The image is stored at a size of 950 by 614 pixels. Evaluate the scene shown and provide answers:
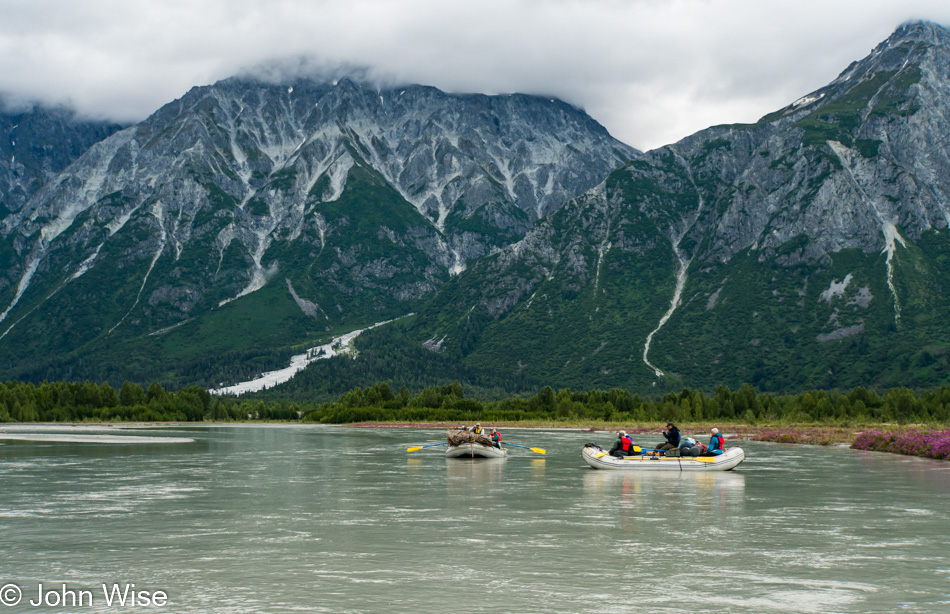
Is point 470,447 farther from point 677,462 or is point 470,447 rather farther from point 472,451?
point 677,462

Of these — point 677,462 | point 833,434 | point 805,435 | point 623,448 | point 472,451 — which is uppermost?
point 623,448

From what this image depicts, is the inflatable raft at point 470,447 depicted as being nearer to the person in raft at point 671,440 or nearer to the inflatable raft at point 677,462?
the inflatable raft at point 677,462

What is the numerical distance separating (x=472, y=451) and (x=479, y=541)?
5437 centimetres

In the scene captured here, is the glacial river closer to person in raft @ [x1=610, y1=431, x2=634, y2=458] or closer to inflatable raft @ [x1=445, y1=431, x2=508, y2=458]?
person in raft @ [x1=610, y1=431, x2=634, y2=458]

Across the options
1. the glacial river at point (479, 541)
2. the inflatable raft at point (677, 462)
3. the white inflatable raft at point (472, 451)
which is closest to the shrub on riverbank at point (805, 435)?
the white inflatable raft at point (472, 451)

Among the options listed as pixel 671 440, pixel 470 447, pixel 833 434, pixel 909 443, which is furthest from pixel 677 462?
pixel 833 434

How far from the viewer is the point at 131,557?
3388 cm

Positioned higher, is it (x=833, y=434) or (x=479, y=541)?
(x=479, y=541)

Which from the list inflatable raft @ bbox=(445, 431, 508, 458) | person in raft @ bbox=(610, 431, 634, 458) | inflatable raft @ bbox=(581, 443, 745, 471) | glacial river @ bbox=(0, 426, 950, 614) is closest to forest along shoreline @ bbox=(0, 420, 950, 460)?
glacial river @ bbox=(0, 426, 950, 614)

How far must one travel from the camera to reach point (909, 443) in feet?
318

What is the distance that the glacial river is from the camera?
27688 millimetres

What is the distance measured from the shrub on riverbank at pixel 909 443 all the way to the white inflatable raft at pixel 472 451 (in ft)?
149

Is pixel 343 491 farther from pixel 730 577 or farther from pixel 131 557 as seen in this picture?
pixel 730 577

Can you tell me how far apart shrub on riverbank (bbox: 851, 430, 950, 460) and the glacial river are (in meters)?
22.9
